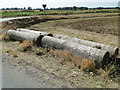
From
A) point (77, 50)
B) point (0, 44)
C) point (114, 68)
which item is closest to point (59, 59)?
point (77, 50)

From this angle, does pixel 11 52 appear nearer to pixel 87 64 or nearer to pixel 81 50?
pixel 81 50

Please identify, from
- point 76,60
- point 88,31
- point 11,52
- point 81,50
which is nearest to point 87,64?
point 76,60

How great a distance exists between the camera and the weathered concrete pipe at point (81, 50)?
30.9ft

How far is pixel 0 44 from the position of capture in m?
15.0

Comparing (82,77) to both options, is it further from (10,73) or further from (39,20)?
(39,20)

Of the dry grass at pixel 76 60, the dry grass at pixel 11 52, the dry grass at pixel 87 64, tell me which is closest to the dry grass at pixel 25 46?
the dry grass at pixel 11 52

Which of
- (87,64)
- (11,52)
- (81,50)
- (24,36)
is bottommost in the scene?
(11,52)

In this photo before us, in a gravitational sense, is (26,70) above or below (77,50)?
below

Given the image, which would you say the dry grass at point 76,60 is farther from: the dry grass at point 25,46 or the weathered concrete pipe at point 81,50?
the dry grass at point 25,46

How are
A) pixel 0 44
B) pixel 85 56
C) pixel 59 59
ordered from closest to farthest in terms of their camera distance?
pixel 85 56
pixel 59 59
pixel 0 44

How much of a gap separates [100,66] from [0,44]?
8.30 meters

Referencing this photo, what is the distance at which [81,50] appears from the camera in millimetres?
10508

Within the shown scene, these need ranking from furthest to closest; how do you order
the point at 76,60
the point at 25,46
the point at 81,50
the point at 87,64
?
1. the point at 25,46
2. the point at 81,50
3. the point at 76,60
4. the point at 87,64

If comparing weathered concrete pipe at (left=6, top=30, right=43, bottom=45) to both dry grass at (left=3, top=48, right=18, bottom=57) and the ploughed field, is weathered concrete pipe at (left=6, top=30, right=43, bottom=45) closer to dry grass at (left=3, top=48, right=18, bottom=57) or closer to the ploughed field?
dry grass at (left=3, top=48, right=18, bottom=57)
